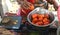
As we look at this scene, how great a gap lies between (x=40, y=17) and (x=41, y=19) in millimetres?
16

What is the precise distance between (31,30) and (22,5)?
0.18 metres

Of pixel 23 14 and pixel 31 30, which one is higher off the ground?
pixel 23 14

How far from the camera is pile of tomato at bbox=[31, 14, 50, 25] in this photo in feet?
3.62

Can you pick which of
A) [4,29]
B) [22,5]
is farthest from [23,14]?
[4,29]

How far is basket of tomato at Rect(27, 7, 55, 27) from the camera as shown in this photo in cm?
110

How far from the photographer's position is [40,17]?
3.65ft

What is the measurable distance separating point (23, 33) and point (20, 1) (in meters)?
0.22

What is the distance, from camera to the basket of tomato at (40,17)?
1103mm

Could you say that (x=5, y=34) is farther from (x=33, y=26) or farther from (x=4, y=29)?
(x=33, y=26)

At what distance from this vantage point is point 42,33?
110 centimetres

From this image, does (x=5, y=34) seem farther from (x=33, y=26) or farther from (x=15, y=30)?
(x=33, y=26)

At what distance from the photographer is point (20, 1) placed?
1143mm

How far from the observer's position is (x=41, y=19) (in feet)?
3.63

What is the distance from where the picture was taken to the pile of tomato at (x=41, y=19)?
1104 mm
